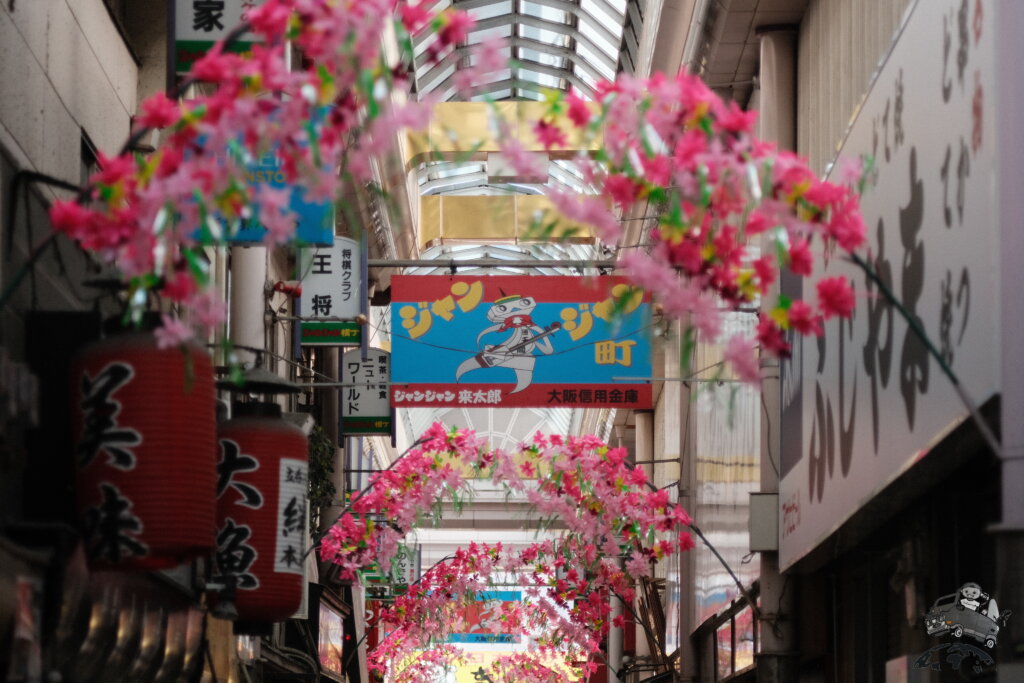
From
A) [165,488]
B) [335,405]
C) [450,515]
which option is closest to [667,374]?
[335,405]

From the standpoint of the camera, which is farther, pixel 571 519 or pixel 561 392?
pixel 571 519

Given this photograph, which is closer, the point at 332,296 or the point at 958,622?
the point at 958,622

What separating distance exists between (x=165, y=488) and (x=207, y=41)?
3.65 meters

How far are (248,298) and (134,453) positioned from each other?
20.9 ft

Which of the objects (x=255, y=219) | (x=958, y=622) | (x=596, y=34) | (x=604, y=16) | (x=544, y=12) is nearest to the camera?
(x=958, y=622)

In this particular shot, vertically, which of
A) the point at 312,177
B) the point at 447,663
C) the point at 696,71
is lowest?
the point at 447,663

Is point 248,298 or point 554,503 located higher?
point 248,298

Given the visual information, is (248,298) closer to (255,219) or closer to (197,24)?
(255,219)

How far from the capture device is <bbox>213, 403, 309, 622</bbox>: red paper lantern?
9.31m

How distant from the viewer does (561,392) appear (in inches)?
659

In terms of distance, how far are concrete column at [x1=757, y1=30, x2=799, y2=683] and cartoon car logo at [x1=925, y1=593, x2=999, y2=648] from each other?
4149 millimetres

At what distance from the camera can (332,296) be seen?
691 inches

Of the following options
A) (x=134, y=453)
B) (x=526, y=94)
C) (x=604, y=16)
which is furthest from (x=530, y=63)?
(x=134, y=453)

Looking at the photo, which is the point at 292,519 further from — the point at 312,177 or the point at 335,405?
the point at 335,405
